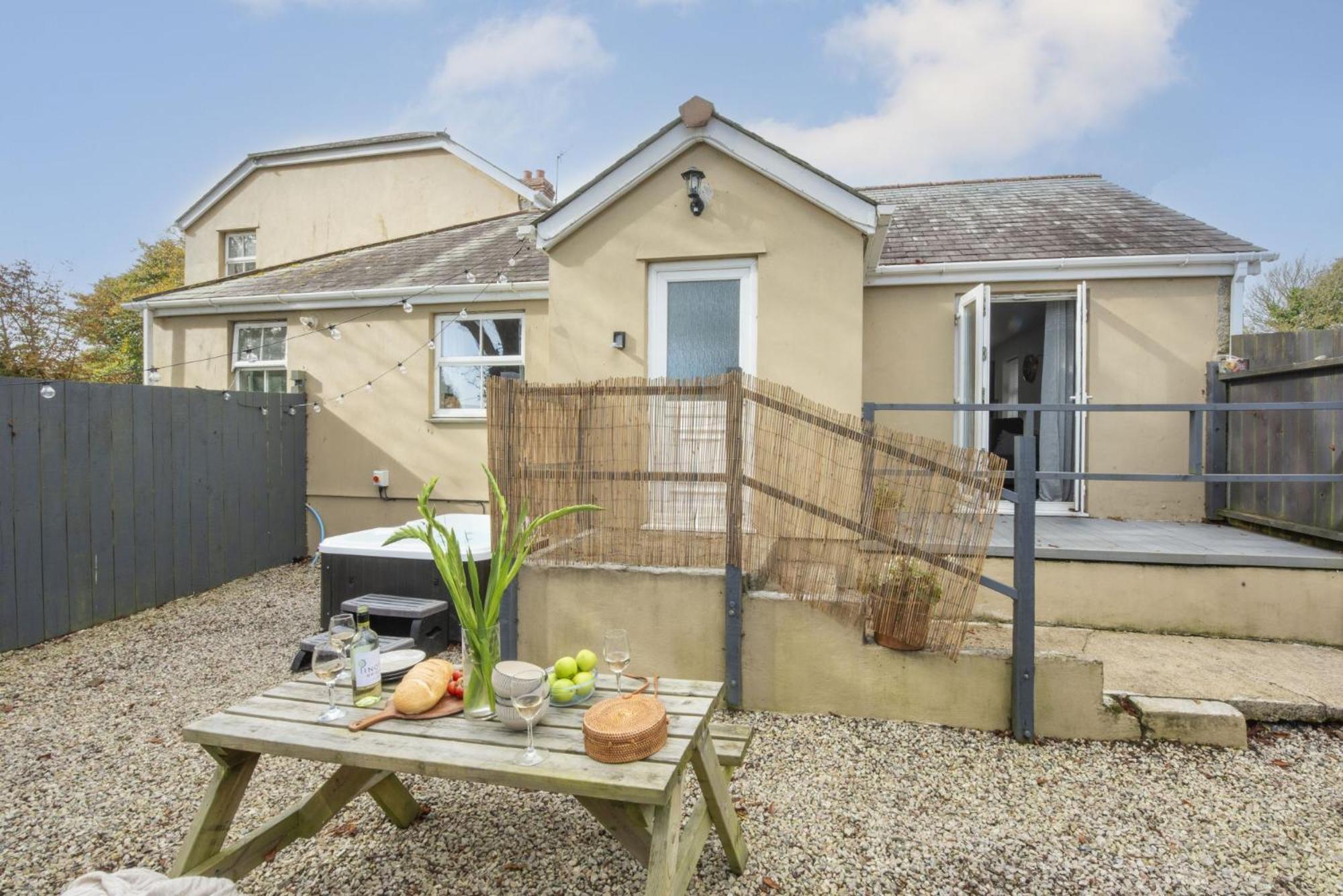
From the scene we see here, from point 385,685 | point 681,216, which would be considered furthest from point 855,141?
point 385,685

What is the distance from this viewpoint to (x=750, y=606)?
3738mm

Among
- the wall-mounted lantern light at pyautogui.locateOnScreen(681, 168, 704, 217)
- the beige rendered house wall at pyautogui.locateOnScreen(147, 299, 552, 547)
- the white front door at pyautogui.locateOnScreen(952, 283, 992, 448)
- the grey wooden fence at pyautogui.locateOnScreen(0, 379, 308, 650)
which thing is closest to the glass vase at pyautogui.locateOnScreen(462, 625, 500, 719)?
the wall-mounted lantern light at pyautogui.locateOnScreen(681, 168, 704, 217)

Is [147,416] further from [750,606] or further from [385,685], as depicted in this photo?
[750,606]

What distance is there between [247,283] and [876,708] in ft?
32.7

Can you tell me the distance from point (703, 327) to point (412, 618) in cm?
335

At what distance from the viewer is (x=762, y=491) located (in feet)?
12.2

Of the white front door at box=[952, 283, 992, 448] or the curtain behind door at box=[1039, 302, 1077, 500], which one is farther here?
the curtain behind door at box=[1039, 302, 1077, 500]

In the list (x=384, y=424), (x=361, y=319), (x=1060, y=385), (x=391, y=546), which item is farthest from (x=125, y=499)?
(x=1060, y=385)

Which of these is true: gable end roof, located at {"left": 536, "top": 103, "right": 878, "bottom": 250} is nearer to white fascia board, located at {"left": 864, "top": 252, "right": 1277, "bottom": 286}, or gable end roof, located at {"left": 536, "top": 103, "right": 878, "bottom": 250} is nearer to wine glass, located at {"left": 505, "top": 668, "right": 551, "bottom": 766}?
white fascia board, located at {"left": 864, "top": 252, "right": 1277, "bottom": 286}

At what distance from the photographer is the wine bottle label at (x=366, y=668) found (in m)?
2.19

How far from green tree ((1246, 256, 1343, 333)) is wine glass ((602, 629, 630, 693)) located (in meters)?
19.4

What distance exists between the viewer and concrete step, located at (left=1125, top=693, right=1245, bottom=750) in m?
3.23

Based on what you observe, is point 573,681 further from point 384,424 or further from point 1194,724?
point 384,424

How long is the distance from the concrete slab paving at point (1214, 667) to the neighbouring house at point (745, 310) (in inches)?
90.6
